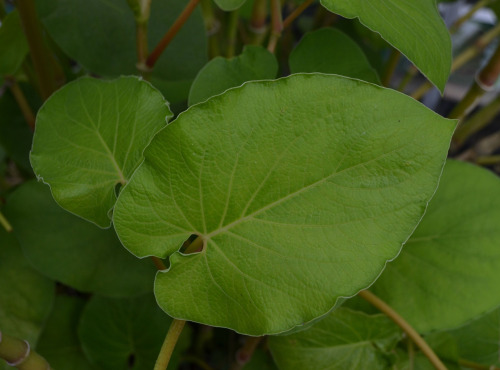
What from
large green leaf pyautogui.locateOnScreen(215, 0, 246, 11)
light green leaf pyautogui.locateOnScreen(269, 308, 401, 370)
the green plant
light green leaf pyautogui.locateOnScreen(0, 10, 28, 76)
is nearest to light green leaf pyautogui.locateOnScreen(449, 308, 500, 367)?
the green plant

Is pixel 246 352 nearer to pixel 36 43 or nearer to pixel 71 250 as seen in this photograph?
pixel 71 250

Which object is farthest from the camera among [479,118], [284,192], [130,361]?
[479,118]

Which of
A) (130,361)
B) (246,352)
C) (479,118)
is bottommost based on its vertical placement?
(130,361)

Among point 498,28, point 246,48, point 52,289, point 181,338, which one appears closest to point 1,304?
point 52,289

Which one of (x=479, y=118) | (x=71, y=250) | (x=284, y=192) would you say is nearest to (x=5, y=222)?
(x=71, y=250)

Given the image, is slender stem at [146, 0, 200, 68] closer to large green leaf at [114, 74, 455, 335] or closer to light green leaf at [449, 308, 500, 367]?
large green leaf at [114, 74, 455, 335]
